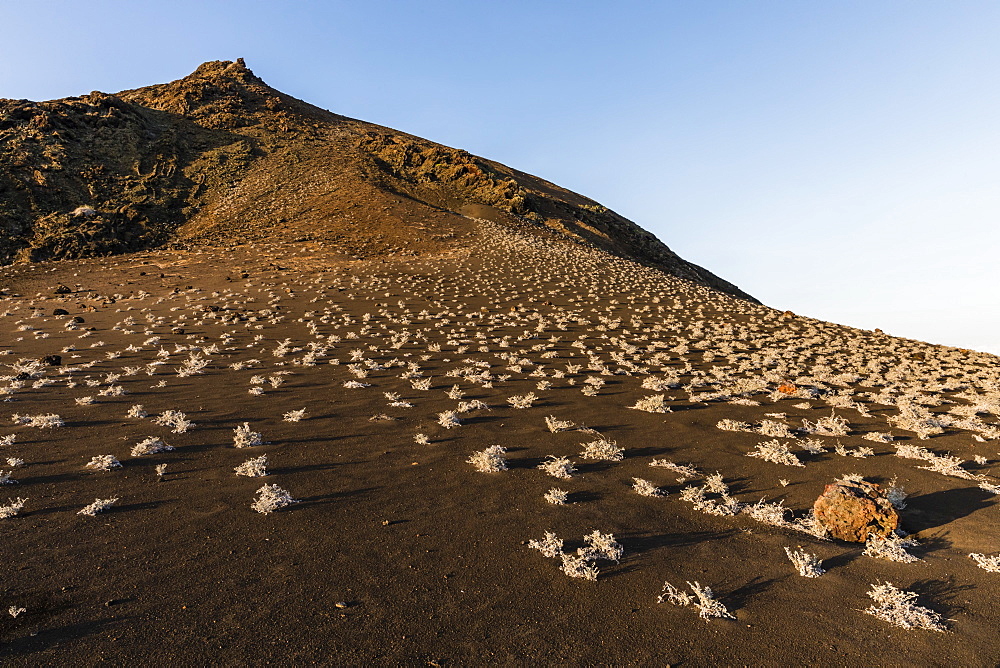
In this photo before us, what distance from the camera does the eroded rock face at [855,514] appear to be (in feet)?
18.0

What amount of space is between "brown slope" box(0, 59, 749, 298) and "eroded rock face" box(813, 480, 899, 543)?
32.2 metres

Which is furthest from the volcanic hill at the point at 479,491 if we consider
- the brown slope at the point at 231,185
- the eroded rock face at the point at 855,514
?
the brown slope at the point at 231,185

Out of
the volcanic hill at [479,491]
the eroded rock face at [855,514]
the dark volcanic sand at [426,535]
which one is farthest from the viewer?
the eroded rock face at [855,514]

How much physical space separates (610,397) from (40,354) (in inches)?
648

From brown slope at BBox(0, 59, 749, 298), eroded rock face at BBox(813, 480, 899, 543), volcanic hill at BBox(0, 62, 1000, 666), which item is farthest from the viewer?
brown slope at BBox(0, 59, 749, 298)

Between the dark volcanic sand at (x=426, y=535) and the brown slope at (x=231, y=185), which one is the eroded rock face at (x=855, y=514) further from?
the brown slope at (x=231, y=185)

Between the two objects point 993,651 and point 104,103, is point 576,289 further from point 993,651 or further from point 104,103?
point 104,103

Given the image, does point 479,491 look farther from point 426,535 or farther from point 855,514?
point 855,514

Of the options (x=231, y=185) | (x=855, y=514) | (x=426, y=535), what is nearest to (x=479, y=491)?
(x=426, y=535)

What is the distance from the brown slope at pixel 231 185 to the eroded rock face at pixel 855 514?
32236mm

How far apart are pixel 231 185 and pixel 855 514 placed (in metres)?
53.1

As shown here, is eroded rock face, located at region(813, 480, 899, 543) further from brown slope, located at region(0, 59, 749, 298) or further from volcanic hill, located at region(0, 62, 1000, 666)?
brown slope, located at region(0, 59, 749, 298)

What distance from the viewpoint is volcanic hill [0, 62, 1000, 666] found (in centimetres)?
396

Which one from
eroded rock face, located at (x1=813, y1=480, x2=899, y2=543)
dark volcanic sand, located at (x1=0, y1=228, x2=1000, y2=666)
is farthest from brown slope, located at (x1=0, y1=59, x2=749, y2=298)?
eroded rock face, located at (x1=813, y1=480, x2=899, y2=543)
